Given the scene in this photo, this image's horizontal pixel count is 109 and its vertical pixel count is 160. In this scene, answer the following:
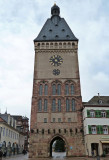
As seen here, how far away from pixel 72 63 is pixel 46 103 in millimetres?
11785

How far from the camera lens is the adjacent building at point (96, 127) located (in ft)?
114

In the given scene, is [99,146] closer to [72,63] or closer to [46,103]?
[46,103]

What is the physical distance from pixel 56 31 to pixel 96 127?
2773cm

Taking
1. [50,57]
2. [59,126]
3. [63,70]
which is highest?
[50,57]

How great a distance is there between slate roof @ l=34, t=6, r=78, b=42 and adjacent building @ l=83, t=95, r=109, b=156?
19.1 m

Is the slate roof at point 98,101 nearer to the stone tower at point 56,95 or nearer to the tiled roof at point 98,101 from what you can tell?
the tiled roof at point 98,101

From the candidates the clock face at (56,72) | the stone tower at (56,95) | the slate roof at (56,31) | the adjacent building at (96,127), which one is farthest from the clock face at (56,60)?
the adjacent building at (96,127)

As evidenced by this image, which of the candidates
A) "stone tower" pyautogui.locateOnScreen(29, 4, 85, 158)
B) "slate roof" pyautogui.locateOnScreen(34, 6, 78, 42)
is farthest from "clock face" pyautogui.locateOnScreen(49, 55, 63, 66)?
"slate roof" pyautogui.locateOnScreen(34, 6, 78, 42)

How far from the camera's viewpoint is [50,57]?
150 feet

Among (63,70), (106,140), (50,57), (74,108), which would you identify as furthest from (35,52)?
(106,140)

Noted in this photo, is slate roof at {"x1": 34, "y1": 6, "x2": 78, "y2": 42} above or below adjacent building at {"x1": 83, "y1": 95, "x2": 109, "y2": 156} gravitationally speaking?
above

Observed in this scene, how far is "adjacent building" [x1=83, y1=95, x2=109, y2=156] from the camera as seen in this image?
34625 millimetres

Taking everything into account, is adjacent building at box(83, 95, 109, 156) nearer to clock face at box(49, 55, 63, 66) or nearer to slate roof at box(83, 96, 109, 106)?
slate roof at box(83, 96, 109, 106)

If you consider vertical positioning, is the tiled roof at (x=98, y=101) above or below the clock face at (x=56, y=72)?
below
